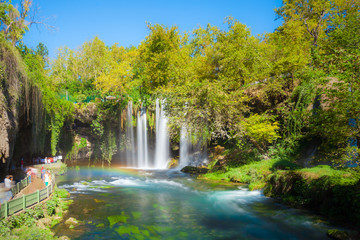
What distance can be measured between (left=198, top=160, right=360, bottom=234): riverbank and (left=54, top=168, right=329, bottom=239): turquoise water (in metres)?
0.84

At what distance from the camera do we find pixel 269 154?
2231 cm

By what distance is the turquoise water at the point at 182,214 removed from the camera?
10.8 metres

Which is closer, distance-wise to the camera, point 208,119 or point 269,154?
point 208,119

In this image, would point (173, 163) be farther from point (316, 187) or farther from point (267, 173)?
point (316, 187)

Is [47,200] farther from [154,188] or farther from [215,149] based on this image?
[215,149]

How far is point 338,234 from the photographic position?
991 cm

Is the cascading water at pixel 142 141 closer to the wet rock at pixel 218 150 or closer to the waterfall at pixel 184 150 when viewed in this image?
the waterfall at pixel 184 150

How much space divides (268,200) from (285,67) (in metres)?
14.2

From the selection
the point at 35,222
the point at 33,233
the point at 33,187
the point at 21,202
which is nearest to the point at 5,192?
the point at 33,187

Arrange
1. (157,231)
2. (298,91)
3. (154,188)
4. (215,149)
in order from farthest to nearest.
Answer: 1. (215,149)
2. (298,91)
3. (154,188)
4. (157,231)

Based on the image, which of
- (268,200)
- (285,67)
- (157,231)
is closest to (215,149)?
(285,67)

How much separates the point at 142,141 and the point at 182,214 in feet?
65.6

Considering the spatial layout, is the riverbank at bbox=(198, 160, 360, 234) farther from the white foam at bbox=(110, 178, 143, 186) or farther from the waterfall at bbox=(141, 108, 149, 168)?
the waterfall at bbox=(141, 108, 149, 168)

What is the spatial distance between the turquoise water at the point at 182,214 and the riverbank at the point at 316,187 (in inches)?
33.2
